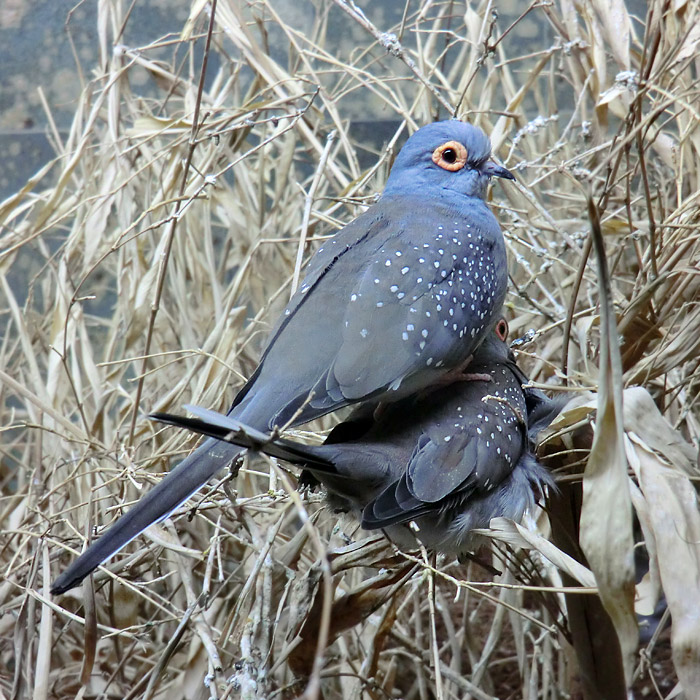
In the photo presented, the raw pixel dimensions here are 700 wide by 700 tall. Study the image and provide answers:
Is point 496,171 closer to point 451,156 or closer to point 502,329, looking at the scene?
point 451,156

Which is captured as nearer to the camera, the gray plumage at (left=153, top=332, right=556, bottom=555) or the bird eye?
the gray plumage at (left=153, top=332, right=556, bottom=555)

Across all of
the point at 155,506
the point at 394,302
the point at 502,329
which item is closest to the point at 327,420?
the point at 502,329

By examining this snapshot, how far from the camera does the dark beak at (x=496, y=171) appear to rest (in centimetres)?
138

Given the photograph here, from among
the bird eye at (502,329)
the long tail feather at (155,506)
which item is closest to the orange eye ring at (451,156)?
the bird eye at (502,329)

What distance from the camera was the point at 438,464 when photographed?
1121 millimetres

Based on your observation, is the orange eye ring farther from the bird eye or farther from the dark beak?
the bird eye

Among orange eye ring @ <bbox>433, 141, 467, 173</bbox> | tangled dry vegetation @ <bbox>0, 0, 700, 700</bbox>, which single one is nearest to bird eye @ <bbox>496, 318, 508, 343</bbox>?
tangled dry vegetation @ <bbox>0, 0, 700, 700</bbox>

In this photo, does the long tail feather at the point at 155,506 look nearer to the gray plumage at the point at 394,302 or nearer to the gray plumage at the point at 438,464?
the gray plumage at the point at 394,302

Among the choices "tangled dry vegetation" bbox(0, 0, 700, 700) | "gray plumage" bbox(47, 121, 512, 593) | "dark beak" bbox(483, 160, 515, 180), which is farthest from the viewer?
"dark beak" bbox(483, 160, 515, 180)

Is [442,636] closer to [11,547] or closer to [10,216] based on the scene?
[11,547]

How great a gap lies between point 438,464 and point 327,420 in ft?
2.37

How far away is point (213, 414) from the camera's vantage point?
0.74 meters

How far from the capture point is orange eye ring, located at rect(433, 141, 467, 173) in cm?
139

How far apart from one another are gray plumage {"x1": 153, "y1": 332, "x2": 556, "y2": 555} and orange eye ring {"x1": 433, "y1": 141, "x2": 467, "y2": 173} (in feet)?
1.23
